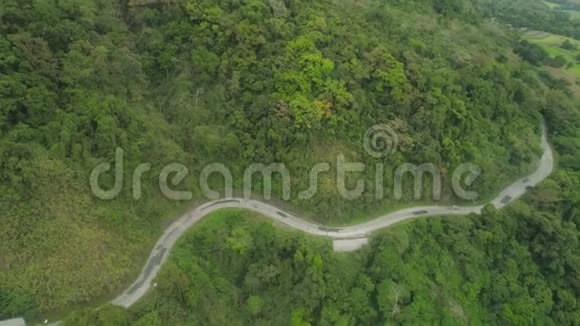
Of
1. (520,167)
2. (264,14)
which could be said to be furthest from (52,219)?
(520,167)

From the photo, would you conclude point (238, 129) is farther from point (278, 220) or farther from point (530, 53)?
point (530, 53)

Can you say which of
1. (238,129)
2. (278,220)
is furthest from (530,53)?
(278,220)

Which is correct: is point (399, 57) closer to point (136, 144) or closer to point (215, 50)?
point (215, 50)

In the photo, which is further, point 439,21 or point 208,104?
point 439,21

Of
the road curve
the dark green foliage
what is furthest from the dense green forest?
the dark green foliage

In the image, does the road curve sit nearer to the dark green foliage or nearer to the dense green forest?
the dense green forest

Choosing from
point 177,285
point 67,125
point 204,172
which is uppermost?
point 67,125
